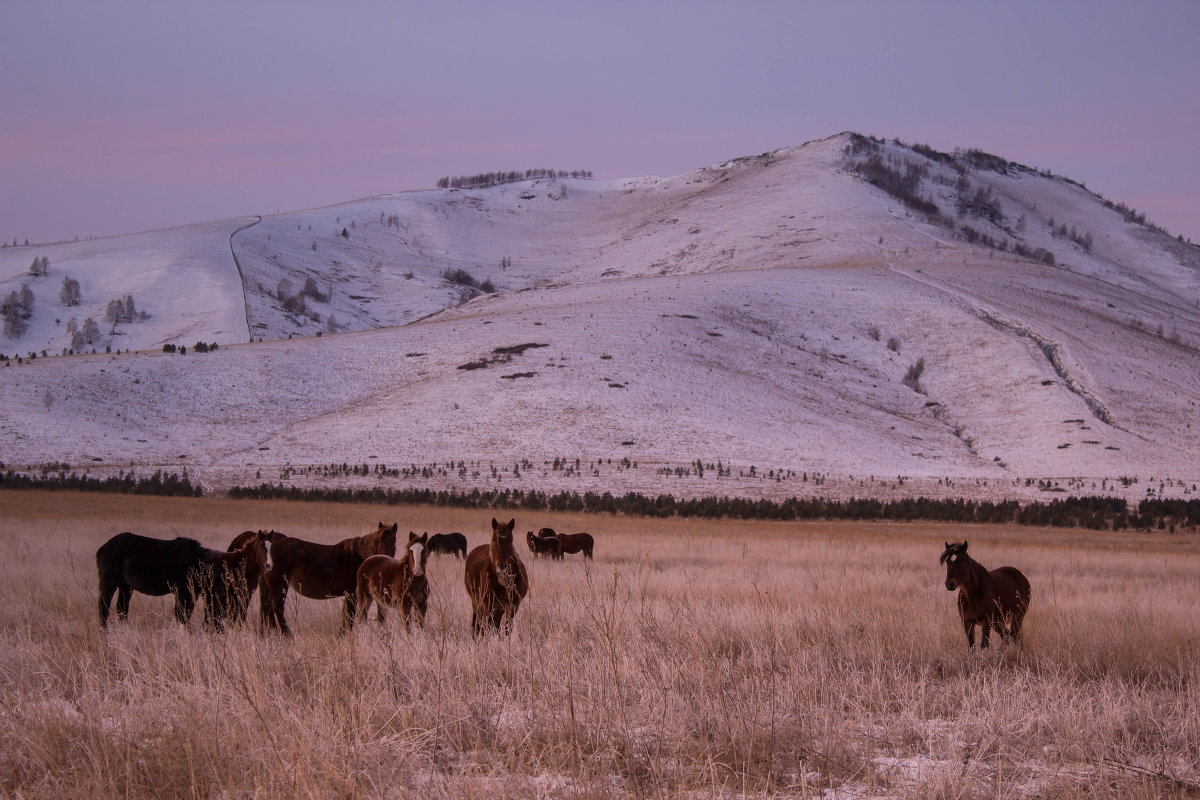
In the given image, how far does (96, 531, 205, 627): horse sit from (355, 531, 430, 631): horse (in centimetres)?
180

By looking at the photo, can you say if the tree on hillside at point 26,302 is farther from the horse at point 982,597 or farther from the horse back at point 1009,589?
the horse back at point 1009,589

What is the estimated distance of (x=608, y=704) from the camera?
582 cm

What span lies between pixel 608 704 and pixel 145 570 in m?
6.11

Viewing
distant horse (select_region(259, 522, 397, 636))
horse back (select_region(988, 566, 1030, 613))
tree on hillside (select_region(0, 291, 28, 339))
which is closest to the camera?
horse back (select_region(988, 566, 1030, 613))

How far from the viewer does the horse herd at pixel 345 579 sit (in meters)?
8.65

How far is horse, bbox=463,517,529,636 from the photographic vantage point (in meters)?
8.51

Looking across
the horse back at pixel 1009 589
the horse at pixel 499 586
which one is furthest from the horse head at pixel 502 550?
the horse back at pixel 1009 589

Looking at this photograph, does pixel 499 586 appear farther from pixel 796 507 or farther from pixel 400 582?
pixel 796 507

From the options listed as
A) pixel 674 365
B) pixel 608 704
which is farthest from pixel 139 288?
pixel 608 704

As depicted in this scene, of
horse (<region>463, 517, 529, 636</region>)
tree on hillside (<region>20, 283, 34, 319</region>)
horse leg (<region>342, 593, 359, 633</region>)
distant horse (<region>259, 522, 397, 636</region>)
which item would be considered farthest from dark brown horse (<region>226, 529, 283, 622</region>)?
tree on hillside (<region>20, 283, 34, 319</region>)

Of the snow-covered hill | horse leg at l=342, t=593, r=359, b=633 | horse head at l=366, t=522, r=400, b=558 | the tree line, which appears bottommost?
the tree line

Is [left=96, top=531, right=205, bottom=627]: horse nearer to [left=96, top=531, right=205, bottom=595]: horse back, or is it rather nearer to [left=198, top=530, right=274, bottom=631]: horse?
[left=96, top=531, right=205, bottom=595]: horse back

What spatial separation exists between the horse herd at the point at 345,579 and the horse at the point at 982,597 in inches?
0.4

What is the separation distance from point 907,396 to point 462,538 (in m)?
61.6
